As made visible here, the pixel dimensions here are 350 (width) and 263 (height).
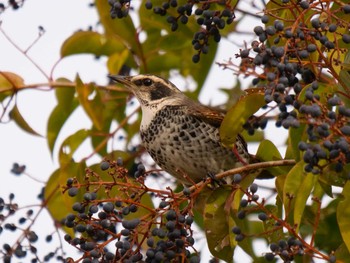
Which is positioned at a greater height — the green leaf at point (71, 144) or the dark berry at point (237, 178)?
the green leaf at point (71, 144)

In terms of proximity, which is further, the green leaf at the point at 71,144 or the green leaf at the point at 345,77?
the green leaf at the point at 71,144

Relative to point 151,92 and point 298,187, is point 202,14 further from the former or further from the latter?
point 151,92

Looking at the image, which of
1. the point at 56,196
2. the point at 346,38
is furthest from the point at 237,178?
the point at 56,196

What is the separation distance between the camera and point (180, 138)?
15.4ft

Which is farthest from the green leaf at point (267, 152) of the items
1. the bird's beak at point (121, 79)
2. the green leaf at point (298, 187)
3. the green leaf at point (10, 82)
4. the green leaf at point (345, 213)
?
the green leaf at point (10, 82)

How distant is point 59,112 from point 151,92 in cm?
52

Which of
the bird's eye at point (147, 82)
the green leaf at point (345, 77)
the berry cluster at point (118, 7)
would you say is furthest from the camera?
the bird's eye at point (147, 82)

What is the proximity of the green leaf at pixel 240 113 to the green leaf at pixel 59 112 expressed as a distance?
1.38 meters

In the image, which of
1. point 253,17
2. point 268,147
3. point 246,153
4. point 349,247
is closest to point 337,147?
point 349,247

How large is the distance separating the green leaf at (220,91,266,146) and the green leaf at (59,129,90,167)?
100 centimetres

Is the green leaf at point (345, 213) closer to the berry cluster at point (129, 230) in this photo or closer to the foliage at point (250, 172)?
the foliage at point (250, 172)

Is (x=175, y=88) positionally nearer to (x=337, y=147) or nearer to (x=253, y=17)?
(x=253, y=17)

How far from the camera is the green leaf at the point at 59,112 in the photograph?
4863 millimetres

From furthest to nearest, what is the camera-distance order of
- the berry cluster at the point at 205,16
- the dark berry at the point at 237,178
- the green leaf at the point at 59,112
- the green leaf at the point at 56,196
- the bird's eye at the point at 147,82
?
the bird's eye at the point at 147,82 < the green leaf at the point at 59,112 < the green leaf at the point at 56,196 < the berry cluster at the point at 205,16 < the dark berry at the point at 237,178
